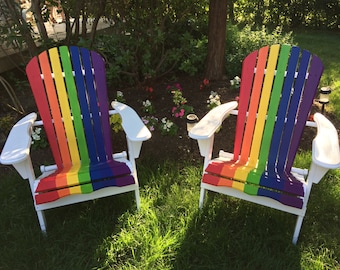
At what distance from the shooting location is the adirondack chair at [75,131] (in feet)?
6.89

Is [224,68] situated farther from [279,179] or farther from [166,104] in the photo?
[279,179]

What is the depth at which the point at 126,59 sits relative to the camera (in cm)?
358

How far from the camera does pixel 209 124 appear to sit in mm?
2186

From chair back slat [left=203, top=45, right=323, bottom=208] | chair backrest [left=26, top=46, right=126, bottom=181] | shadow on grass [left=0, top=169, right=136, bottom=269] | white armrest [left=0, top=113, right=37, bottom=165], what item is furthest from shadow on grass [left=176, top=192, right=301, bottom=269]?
white armrest [left=0, top=113, right=37, bottom=165]

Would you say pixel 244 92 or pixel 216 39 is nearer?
pixel 244 92

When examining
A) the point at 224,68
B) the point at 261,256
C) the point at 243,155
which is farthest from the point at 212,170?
the point at 224,68

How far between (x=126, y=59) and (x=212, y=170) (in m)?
1.88

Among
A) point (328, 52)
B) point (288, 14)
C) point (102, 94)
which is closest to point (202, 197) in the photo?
point (102, 94)

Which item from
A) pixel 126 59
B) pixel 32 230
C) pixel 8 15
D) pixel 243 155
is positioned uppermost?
pixel 8 15

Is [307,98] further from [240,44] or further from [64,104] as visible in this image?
[240,44]

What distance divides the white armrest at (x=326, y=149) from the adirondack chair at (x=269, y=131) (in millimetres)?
11

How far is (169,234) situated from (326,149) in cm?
107

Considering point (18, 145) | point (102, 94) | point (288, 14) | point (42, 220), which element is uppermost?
A: point (102, 94)

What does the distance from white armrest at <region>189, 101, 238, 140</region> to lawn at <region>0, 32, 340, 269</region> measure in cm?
59
